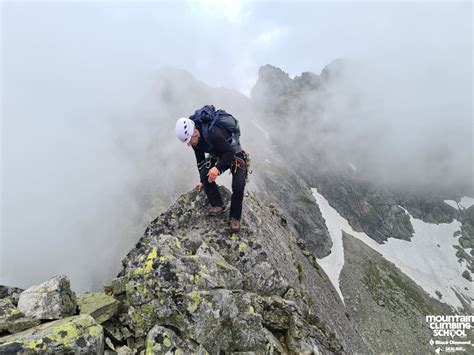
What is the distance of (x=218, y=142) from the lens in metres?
12.1

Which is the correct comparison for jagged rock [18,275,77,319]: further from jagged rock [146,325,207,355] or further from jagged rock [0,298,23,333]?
jagged rock [146,325,207,355]

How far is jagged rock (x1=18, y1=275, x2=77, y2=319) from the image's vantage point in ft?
28.0

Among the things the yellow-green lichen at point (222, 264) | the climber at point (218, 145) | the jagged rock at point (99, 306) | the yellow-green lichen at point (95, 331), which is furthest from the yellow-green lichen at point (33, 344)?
the climber at point (218, 145)

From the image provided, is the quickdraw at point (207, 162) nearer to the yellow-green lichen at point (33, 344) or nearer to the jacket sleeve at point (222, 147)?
the jacket sleeve at point (222, 147)

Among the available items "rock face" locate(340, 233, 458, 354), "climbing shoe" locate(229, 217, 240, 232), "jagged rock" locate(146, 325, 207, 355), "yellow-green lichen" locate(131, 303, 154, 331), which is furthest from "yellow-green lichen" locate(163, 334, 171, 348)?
"rock face" locate(340, 233, 458, 354)

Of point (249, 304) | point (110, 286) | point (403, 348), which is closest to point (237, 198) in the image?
point (249, 304)

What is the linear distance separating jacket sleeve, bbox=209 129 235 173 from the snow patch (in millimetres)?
114806

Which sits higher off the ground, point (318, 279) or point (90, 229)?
point (90, 229)

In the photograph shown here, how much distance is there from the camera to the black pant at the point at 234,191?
12.7 metres

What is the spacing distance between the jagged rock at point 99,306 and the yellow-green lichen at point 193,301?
232cm

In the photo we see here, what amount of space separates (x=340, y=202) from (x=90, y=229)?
488 ft

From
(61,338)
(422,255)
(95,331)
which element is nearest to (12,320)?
(61,338)

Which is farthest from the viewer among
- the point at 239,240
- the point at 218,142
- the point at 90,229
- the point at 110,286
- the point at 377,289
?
the point at 90,229

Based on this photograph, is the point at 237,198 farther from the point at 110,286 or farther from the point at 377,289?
the point at 377,289
